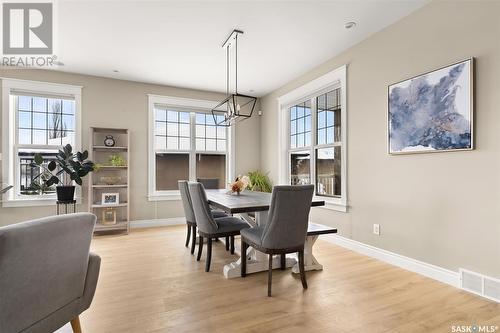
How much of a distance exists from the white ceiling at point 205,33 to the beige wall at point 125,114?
0.29 meters

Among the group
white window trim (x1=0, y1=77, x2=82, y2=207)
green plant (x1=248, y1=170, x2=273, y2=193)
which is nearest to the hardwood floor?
white window trim (x1=0, y1=77, x2=82, y2=207)

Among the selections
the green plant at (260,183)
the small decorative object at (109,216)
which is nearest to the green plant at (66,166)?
the small decorative object at (109,216)

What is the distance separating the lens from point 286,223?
2.19m

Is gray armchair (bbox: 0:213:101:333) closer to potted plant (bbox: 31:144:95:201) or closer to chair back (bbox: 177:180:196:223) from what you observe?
chair back (bbox: 177:180:196:223)

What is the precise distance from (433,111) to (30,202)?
564 centimetres

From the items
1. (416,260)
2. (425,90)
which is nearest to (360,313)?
(416,260)

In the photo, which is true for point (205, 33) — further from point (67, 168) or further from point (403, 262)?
point (403, 262)

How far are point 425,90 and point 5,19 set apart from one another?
14.6 feet

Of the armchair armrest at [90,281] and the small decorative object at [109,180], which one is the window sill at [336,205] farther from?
the small decorative object at [109,180]

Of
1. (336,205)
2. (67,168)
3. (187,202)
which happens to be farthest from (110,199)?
(336,205)

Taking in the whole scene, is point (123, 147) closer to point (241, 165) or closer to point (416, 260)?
point (241, 165)

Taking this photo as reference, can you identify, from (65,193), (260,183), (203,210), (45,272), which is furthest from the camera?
(260,183)

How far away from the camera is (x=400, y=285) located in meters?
2.41

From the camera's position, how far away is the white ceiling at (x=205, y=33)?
267 centimetres
